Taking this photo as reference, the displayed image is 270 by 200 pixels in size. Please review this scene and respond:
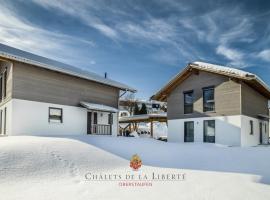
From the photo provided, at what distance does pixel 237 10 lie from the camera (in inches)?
523

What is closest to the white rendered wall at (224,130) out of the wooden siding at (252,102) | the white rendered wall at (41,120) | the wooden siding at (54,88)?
the wooden siding at (252,102)

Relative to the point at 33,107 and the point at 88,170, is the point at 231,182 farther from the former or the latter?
the point at 33,107

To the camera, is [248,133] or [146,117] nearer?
[248,133]

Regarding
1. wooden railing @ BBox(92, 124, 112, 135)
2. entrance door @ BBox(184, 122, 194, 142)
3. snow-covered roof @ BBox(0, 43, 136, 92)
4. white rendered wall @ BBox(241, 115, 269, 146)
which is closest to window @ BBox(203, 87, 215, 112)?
entrance door @ BBox(184, 122, 194, 142)

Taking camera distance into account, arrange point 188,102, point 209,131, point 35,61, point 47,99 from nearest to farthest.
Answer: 1. point 35,61
2. point 47,99
3. point 209,131
4. point 188,102

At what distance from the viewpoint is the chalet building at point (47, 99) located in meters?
15.4

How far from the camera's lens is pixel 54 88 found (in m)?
17.7

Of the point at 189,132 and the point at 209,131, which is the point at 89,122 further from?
the point at 209,131

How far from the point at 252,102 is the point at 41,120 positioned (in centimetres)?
1560

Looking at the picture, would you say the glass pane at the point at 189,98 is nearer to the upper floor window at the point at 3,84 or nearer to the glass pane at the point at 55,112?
the glass pane at the point at 55,112

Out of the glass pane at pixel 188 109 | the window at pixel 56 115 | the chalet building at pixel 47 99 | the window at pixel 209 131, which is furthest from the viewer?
the glass pane at pixel 188 109

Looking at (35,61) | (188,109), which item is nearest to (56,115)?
(35,61)

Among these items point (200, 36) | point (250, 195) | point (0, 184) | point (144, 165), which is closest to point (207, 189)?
point (250, 195)

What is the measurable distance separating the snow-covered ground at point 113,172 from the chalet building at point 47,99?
5.25 metres
